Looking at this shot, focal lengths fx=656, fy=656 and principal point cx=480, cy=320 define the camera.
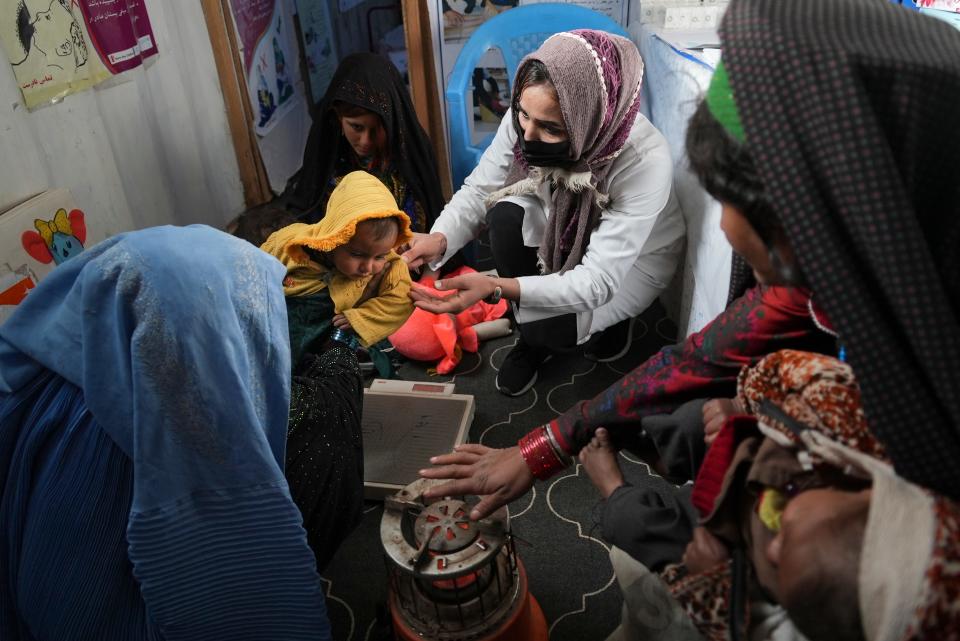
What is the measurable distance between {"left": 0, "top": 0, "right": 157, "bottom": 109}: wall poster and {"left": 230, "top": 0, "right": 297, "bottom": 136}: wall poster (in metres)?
0.76

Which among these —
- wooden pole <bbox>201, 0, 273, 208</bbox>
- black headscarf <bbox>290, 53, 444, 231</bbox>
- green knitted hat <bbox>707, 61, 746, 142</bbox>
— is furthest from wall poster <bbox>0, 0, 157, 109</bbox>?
green knitted hat <bbox>707, 61, 746, 142</bbox>

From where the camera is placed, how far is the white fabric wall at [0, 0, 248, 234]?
165 centimetres

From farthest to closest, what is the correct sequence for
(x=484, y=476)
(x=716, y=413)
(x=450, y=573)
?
(x=484, y=476)
(x=450, y=573)
(x=716, y=413)

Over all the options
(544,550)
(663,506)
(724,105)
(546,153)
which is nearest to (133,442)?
(663,506)

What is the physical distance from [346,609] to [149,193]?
1557 mm

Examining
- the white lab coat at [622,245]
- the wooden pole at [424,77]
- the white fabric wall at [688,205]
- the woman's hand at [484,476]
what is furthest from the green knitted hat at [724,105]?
the wooden pole at [424,77]

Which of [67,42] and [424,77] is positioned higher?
[67,42]

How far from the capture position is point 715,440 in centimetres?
82

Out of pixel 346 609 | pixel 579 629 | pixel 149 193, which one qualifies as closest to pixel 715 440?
pixel 579 629

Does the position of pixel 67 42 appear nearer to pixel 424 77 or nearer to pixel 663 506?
pixel 424 77

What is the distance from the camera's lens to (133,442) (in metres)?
0.92

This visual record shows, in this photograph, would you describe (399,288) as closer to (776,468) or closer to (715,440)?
(715,440)

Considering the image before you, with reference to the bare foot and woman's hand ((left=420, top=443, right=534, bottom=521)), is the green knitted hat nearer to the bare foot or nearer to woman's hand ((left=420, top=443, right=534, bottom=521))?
the bare foot

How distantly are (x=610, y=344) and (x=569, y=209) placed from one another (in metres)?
0.59
